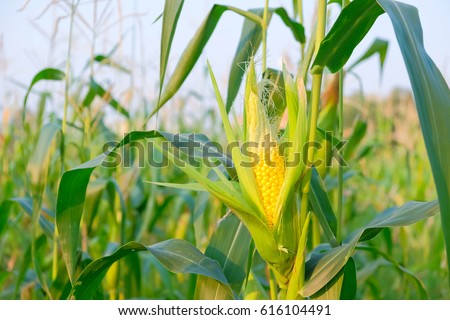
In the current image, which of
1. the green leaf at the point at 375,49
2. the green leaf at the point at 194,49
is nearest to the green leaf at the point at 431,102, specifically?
the green leaf at the point at 194,49

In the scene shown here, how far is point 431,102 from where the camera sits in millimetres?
689

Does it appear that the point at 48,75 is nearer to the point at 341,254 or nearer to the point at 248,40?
the point at 248,40

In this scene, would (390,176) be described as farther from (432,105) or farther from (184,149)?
(432,105)

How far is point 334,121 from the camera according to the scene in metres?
1.94

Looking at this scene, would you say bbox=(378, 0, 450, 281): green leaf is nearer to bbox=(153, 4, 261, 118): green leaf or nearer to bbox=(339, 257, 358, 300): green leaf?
bbox=(153, 4, 261, 118): green leaf

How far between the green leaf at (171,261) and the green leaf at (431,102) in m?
0.58

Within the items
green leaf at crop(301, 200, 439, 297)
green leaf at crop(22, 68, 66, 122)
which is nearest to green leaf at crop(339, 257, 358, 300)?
green leaf at crop(301, 200, 439, 297)

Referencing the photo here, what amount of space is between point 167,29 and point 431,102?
516 millimetres
